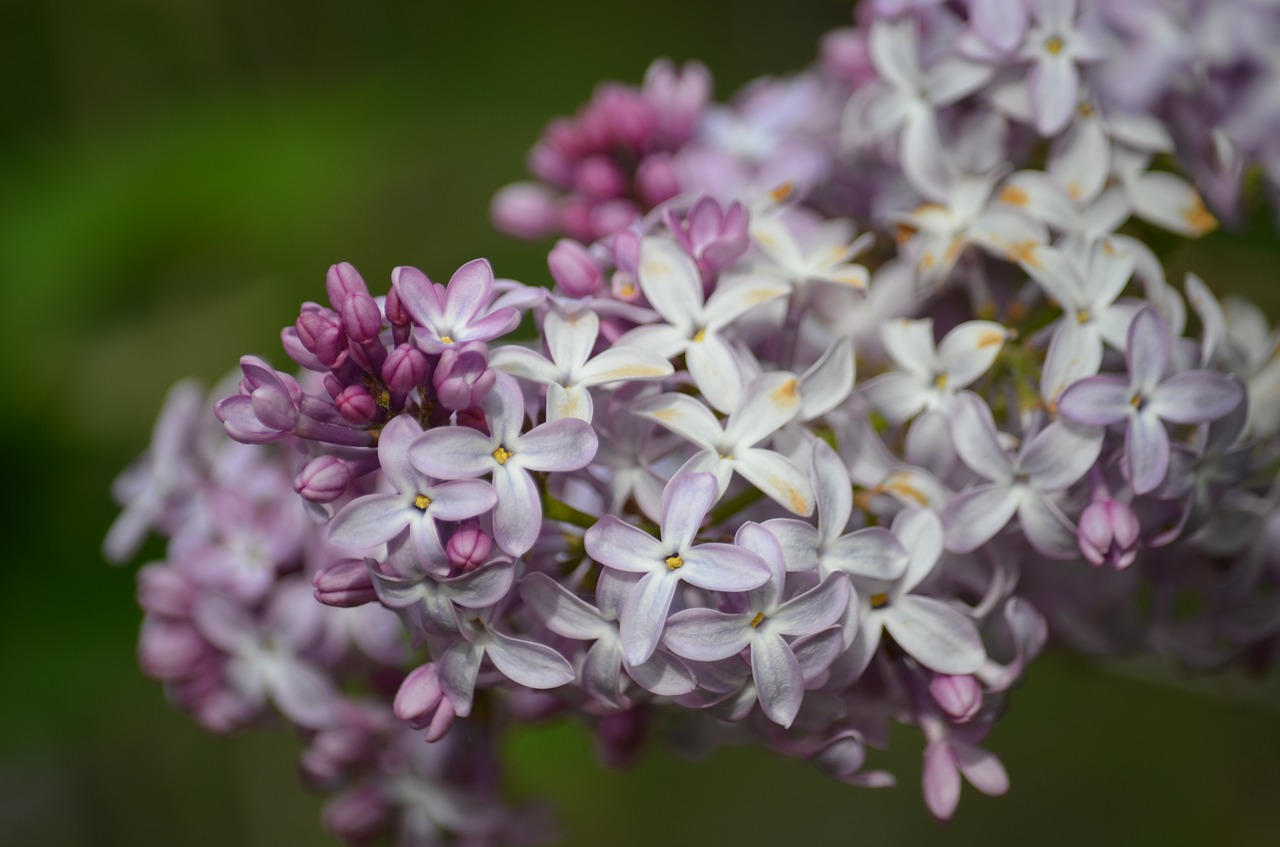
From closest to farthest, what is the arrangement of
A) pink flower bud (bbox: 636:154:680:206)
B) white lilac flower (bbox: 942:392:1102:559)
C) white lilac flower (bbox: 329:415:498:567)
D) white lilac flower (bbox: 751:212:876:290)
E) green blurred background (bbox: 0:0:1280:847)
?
1. white lilac flower (bbox: 329:415:498:567)
2. white lilac flower (bbox: 942:392:1102:559)
3. white lilac flower (bbox: 751:212:876:290)
4. pink flower bud (bbox: 636:154:680:206)
5. green blurred background (bbox: 0:0:1280:847)

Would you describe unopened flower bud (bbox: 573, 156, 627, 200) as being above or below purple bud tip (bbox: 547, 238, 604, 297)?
below

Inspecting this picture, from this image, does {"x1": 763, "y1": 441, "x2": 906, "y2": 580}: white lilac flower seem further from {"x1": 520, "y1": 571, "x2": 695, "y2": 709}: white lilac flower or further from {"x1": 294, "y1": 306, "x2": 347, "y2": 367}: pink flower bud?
{"x1": 294, "y1": 306, "x2": 347, "y2": 367}: pink flower bud

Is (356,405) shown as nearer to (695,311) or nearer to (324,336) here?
(324,336)

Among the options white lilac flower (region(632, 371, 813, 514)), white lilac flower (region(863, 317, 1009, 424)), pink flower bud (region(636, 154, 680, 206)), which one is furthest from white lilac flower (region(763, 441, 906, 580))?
pink flower bud (region(636, 154, 680, 206))

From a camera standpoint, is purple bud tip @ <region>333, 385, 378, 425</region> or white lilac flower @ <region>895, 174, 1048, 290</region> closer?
purple bud tip @ <region>333, 385, 378, 425</region>

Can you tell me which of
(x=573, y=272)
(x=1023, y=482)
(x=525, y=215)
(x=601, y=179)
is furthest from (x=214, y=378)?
(x=1023, y=482)

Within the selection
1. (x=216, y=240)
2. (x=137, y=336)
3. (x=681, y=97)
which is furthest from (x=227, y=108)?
(x=681, y=97)

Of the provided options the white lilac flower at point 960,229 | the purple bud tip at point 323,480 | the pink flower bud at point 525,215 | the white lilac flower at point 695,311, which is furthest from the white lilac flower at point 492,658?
the pink flower bud at point 525,215

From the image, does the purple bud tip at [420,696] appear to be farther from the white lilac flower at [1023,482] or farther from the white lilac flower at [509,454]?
the white lilac flower at [1023,482]
